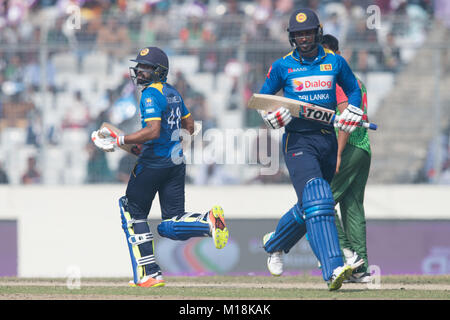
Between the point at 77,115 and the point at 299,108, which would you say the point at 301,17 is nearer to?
the point at 299,108

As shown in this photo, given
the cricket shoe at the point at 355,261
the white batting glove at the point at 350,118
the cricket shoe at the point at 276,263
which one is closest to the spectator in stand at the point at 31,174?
the cricket shoe at the point at 276,263

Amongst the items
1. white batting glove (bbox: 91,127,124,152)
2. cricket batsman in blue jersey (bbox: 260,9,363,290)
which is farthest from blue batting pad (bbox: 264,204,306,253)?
white batting glove (bbox: 91,127,124,152)

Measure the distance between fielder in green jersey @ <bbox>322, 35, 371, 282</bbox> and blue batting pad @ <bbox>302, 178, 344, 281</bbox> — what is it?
143 centimetres

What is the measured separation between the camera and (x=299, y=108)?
807 centimetres

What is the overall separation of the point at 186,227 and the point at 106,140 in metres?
1.09

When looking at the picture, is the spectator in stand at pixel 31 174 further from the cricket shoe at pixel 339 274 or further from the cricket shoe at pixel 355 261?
the cricket shoe at pixel 339 274

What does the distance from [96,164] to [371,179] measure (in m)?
3.79

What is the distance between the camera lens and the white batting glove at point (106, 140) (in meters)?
8.80

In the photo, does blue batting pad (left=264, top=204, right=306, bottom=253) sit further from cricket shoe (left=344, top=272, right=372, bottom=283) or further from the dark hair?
the dark hair

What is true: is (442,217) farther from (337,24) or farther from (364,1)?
(364,1)

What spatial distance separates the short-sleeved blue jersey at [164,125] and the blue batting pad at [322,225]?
5.09ft

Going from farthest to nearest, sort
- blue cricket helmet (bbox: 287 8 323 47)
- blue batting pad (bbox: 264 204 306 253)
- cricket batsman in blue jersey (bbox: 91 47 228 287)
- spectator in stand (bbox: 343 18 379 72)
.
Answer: spectator in stand (bbox: 343 18 379 72) < cricket batsman in blue jersey (bbox: 91 47 228 287) < blue batting pad (bbox: 264 204 306 253) < blue cricket helmet (bbox: 287 8 323 47)

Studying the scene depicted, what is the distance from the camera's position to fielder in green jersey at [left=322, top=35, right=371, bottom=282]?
9.41m
